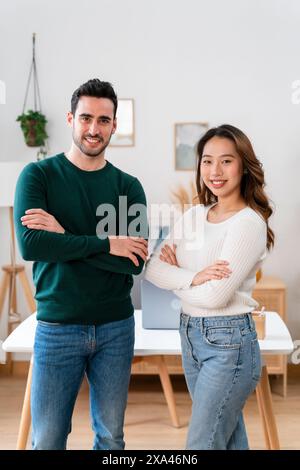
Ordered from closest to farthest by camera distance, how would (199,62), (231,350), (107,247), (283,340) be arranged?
(231,350), (107,247), (283,340), (199,62)

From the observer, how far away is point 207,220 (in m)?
2.00

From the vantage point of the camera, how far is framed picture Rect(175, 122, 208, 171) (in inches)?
162

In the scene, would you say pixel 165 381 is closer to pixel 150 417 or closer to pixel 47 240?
pixel 150 417

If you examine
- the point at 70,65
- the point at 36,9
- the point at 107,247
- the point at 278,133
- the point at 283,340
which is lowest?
the point at 283,340

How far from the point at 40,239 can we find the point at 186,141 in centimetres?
234

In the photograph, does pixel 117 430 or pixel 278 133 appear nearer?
pixel 117 430

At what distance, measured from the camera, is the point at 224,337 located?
6.03 feet

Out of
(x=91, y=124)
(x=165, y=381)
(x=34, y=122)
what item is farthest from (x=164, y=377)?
(x=34, y=122)

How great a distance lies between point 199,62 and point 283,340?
218cm

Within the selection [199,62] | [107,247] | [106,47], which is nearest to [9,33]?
[106,47]

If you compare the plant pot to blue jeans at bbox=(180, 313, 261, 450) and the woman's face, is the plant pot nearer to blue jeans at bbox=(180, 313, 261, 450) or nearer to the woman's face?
the woman's face

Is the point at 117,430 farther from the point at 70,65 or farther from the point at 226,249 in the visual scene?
the point at 70,65

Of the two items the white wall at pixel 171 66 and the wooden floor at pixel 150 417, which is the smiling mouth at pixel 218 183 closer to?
the wooden floor at pixel 150 417

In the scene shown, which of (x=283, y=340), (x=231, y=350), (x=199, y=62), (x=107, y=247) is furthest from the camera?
(x=199, y=62)
